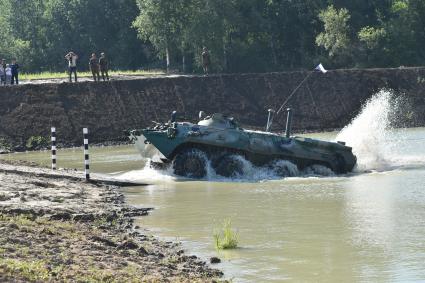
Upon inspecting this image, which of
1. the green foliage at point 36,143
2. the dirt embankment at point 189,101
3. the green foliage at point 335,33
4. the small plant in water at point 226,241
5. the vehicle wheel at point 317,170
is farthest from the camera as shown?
the green foliage at point 335,33

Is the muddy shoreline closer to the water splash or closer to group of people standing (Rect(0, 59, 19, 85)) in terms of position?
the water splash

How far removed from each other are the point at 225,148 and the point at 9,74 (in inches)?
856

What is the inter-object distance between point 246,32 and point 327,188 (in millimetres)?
39569

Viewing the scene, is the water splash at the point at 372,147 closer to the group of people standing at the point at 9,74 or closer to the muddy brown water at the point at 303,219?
the muddy brown water at the point at 303,219

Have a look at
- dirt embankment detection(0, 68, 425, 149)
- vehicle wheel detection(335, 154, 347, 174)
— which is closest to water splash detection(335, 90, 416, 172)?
vehicle wheel detection(335, 154, 347, 174)

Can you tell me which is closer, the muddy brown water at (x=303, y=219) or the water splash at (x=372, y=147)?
the muddy brown water at (x=303, y=219)

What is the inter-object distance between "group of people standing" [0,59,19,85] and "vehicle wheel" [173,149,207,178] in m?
19.8

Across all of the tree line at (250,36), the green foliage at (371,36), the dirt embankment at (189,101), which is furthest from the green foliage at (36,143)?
the green foliage at (371,36)

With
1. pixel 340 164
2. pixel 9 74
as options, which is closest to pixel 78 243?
pixel 340 164

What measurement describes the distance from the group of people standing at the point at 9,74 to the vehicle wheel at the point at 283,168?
2057 centimetres

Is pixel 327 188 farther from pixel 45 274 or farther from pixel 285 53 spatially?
pixel 285 53

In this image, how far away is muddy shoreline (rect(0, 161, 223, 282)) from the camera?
11.3 metres

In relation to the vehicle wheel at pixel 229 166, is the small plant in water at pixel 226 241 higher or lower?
lower

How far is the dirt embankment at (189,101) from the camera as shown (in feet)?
130
